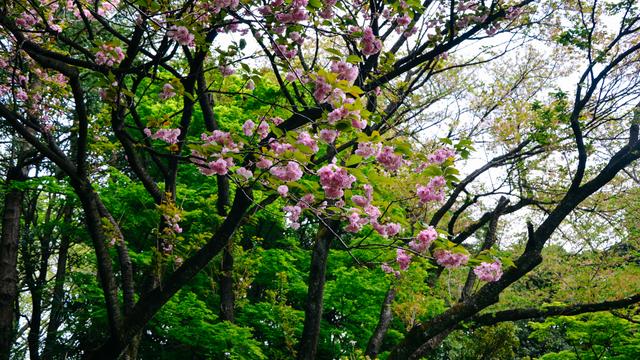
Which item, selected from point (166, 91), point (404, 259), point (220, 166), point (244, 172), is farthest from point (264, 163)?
point (404, 259)

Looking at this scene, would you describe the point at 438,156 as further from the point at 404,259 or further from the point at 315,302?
the point at 315,302

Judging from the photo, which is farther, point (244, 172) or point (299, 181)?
point (299, 181)

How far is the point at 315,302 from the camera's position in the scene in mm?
6695

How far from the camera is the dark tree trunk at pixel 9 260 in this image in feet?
32.1

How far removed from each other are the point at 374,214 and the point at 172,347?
7066 mm

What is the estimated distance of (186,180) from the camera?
10.9 metres

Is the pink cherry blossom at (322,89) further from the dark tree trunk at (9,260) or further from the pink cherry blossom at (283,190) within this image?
the dark tree trunk at (9,260)

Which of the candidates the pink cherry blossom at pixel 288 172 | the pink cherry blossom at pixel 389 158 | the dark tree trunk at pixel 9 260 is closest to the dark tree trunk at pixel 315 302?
the pink cherry blossom at pixel 389 158

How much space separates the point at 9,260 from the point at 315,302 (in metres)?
6.81

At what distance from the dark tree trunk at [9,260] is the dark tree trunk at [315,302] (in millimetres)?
6325

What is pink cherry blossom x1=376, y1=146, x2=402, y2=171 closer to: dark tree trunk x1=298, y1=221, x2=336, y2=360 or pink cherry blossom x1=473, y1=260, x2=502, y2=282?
pink cherry blossom x1=473, y1=260, x2=502, y2=282

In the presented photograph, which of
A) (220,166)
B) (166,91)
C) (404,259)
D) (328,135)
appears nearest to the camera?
(328,135)

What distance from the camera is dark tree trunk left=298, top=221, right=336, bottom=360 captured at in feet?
21.4

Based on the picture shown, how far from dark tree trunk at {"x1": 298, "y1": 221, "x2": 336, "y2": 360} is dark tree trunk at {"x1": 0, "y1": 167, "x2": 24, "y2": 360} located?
6.32 metres
